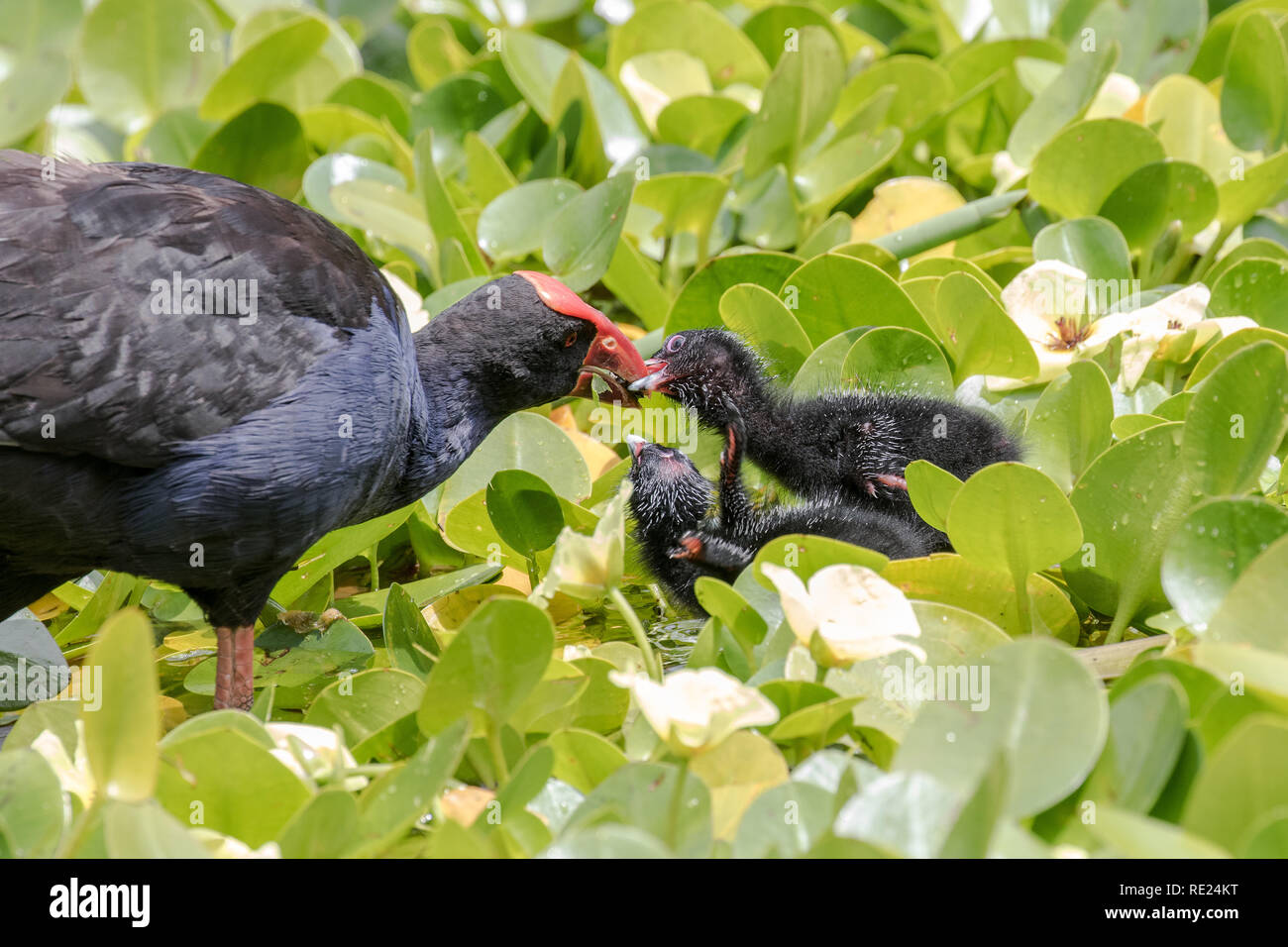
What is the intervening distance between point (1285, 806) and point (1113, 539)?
30.8 inches

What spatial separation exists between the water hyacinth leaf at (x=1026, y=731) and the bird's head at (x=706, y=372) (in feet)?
3.70

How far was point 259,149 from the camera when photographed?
10.4ft

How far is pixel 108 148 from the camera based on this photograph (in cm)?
362

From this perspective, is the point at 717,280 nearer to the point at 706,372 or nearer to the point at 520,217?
the point at 706,372

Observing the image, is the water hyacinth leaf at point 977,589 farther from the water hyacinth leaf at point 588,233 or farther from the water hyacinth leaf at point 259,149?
the water hyacinth leaf at point 259,149

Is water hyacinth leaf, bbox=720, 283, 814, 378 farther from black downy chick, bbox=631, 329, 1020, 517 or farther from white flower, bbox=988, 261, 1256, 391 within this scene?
white flower, bbox=988, 261, 1256, 391

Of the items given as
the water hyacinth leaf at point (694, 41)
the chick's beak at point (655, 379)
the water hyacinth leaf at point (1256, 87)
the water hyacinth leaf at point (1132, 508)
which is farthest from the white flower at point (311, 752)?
Answer: the water hyacinth leaf at point (1256, 87)

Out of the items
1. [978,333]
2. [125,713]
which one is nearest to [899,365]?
[978,333]

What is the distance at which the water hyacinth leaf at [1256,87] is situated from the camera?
3.09m

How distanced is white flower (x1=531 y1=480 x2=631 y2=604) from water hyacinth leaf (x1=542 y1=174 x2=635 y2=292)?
1.08 m

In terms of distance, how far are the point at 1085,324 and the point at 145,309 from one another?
1.74 meters

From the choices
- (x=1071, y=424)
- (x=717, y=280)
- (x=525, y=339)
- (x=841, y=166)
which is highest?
(x=841, y=166)

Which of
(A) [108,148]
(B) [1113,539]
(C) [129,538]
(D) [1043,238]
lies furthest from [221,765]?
(A) [108,148]

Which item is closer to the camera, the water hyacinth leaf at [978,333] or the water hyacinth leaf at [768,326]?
the water hyacinth leaf at [978,333]
